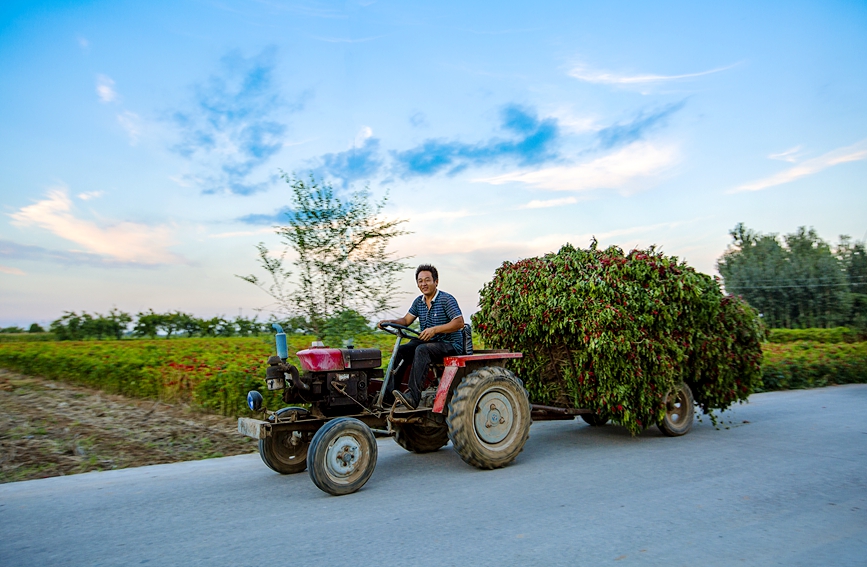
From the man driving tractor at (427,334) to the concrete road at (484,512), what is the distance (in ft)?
2.90

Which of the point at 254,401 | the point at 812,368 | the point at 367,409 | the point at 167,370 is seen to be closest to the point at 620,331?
the point at 367,409

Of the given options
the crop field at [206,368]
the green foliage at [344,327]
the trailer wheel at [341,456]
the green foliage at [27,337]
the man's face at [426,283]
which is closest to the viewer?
the trailer wheel at [341,456]

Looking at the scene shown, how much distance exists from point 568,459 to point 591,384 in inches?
36.9

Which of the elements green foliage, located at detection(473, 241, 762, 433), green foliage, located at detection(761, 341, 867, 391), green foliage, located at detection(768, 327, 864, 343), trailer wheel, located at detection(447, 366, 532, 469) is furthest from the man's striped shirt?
green foliage, located at detection(768, 327, 864, 343)

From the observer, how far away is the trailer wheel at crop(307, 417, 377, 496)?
5.26 meters

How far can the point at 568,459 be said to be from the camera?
6.62 meters

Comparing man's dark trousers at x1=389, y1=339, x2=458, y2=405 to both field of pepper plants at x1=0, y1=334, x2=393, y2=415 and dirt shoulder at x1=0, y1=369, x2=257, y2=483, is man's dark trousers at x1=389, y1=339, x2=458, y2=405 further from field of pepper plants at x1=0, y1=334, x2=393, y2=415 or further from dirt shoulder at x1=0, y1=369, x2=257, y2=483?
field of pepper plants at x1=0, y1=334, x2=393, y2=415

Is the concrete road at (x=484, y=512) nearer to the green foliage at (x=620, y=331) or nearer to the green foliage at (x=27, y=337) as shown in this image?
the green foliage at (x=620, y=331)

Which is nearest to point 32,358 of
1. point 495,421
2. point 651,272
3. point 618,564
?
point 495,421

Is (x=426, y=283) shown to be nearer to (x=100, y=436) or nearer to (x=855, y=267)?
(x=100, y=436)

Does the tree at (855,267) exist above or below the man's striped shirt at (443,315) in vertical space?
above

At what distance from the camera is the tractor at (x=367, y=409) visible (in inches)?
219

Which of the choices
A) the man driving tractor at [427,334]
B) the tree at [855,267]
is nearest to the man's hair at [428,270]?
the man driving tractor at [427,334]

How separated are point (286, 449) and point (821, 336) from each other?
72.3 feet
